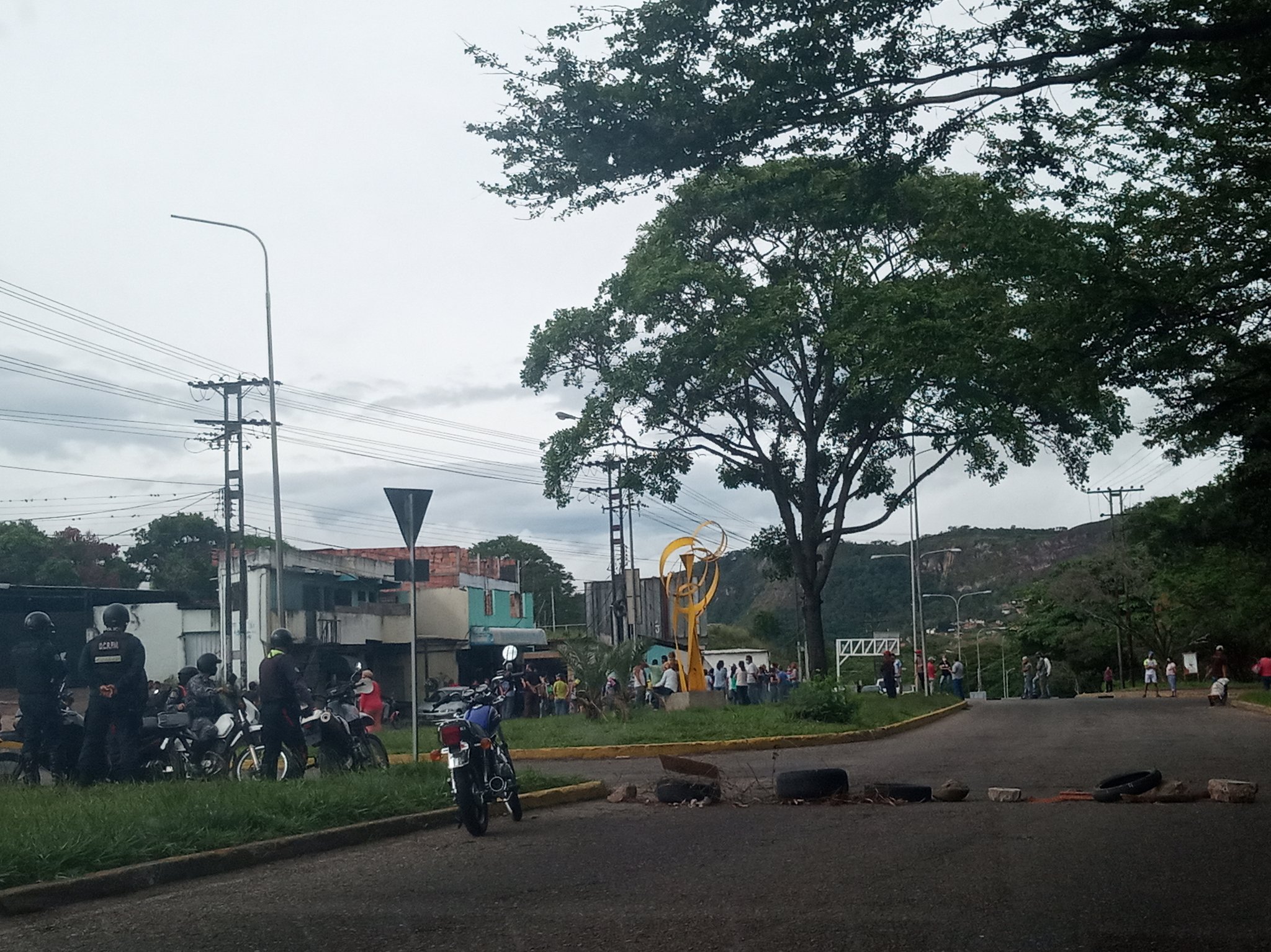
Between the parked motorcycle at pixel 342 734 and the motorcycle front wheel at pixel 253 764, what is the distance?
273 millimetres

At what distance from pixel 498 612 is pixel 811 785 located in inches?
2021

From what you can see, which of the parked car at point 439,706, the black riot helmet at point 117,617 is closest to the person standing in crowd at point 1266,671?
the parked car at point 439,706

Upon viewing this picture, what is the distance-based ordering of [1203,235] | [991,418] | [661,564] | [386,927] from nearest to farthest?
[386,927], [1203,235], [991,418], [661,564]

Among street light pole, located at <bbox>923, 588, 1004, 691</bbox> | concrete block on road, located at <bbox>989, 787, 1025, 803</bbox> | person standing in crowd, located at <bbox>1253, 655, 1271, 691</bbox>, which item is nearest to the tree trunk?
person standing in crowd, located at <bbox>1253, 655, 1271, 691</bbox>

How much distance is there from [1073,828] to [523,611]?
60.3 metres

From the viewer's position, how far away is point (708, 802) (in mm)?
10992

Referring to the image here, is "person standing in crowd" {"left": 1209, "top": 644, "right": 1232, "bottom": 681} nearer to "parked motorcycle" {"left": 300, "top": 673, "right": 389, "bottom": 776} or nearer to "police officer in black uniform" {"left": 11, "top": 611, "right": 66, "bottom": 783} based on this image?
"parked motorcycle" {"left": 300, "top": 673, "right": 389, "bottom": 776}

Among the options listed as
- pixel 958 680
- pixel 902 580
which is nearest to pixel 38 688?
pixel 958 680

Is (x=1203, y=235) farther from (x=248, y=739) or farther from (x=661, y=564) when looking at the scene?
(x=661, y=564)

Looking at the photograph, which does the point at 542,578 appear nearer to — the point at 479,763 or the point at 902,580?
the point at 902,580

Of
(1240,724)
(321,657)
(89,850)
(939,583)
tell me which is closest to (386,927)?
(89,850)

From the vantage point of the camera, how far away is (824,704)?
854 inches

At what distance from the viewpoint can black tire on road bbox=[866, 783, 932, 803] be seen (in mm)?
10695

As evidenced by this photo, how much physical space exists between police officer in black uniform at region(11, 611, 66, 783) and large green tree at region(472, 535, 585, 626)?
81491 mm
